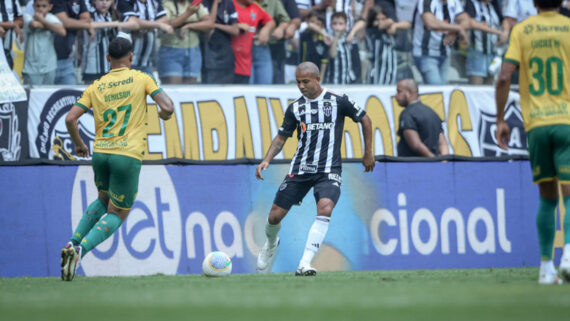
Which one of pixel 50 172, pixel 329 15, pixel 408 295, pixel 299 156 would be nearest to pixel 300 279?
pixel 299 156

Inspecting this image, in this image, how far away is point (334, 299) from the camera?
20.8 ft

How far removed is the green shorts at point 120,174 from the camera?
9469mm

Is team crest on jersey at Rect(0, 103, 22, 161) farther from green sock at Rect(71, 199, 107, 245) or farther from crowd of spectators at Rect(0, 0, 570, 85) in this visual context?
green sock at Rect(71, 199, 107, 245)

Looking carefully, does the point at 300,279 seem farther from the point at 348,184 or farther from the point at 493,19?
the point at 493,19

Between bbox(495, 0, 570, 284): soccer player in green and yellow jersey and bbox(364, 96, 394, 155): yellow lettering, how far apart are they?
330 inches

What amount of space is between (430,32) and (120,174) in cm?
861

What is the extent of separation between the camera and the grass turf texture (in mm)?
5297

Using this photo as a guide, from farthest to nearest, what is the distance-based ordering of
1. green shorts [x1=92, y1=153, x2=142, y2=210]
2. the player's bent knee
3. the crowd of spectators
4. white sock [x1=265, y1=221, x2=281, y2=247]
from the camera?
the crowd of spectators < white sock [x1=265, y1=221, x2=281, y2=247] < the player's bent knee < green shorts [x1=92, y1=153, x2=142, y2=210]

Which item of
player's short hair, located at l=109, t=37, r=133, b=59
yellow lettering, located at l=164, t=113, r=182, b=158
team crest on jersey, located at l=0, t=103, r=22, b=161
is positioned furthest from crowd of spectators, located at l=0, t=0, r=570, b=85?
player's short hair, located at l=109, t=37, r=133, b=59

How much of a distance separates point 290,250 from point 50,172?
10.4ft

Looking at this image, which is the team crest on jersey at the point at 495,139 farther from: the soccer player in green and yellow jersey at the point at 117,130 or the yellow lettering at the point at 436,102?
the soccer player in green and yellow jersey at the point at 117,130

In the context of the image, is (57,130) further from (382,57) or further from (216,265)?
(382,57)

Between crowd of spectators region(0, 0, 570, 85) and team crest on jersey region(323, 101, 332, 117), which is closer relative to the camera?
team crest on jersey region(323, 101, 332, 117)

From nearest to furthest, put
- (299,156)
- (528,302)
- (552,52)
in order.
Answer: (528,302)
(552,52)
(299,156)
